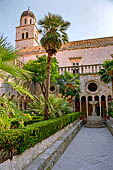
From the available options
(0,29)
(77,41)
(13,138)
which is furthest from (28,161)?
(77,41)

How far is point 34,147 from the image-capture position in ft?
11.3

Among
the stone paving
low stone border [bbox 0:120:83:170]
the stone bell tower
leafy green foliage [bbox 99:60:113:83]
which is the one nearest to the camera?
low stone border [bbox 0:120:83:170]

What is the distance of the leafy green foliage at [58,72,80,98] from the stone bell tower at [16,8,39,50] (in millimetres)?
16259

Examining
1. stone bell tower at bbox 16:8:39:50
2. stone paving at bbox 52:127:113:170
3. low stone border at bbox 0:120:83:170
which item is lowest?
stone paving at bbox 52:127:113:170

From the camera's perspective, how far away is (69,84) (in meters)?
15.1

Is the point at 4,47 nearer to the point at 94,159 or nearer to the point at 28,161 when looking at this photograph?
the point at 28,161

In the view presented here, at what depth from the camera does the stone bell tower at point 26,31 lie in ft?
94.7

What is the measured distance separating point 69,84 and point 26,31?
20.6 meters

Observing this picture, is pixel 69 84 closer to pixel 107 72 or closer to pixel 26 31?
pixel 107 72

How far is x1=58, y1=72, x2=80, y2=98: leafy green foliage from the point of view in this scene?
15.2 meters

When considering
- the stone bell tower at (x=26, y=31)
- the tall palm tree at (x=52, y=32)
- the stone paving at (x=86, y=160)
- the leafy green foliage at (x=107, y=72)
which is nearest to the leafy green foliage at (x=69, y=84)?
the leafy green foliage at (x=107, y=72)

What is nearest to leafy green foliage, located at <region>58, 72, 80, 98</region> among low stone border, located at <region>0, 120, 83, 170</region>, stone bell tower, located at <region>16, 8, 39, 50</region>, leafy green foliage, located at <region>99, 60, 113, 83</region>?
leafy green foliage, located at <region>99, 60, 113, 83</region>

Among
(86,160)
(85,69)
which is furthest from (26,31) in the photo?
(86,160)

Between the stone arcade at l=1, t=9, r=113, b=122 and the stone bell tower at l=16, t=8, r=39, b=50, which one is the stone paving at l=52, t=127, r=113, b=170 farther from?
the stone bell tower at l=16, t=8, r=39, b=50
